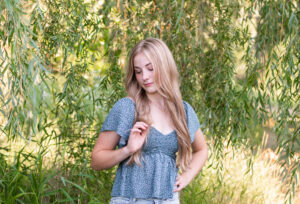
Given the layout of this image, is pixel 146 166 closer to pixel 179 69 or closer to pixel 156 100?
pixel 156 100

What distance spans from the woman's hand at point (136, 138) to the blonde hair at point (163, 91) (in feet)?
0.54

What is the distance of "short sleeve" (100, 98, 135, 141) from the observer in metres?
2.24

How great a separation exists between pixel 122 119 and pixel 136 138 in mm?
164

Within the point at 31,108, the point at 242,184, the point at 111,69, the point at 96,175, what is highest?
the point at 111,69

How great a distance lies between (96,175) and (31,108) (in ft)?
5.34

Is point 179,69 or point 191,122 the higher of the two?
point 179,69

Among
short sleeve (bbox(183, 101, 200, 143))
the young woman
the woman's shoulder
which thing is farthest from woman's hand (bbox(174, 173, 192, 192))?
the woman's shoulder

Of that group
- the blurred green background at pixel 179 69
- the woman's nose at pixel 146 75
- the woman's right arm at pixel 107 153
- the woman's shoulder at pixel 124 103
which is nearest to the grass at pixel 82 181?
the blurred green background at pixel 179 69

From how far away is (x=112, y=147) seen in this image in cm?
228

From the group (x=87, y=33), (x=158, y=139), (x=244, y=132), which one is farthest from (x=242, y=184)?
(x=158, y=139)

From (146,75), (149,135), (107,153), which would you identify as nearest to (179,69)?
(146,75)

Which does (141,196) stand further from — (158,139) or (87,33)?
(87,33)

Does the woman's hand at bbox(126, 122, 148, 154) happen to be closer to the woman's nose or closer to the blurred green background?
the woman's nose

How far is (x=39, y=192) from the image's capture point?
3254mm
